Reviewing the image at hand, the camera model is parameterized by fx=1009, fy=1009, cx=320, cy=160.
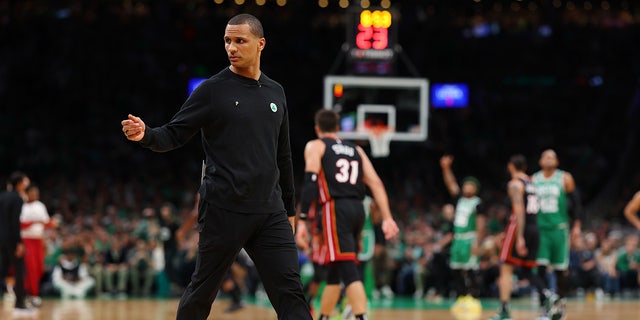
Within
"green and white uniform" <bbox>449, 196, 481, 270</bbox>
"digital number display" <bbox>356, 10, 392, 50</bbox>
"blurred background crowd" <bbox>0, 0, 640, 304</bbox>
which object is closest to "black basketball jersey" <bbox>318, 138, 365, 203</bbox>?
"green and white uniform" <bbox>449, 196, 481, 270</bbox>

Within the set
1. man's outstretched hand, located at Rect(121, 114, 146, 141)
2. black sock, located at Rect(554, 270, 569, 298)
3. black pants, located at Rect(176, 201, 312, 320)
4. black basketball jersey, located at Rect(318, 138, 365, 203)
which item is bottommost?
black sock, located at Rect(554, 270, 569, 298)

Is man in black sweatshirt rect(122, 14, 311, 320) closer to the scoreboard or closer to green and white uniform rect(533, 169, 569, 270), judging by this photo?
green and white uniform rect(533, 169, 569, 270)

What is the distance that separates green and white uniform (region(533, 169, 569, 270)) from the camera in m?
12.3

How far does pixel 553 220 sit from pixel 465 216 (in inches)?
118

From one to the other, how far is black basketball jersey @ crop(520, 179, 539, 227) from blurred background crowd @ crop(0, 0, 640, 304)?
10389 mm

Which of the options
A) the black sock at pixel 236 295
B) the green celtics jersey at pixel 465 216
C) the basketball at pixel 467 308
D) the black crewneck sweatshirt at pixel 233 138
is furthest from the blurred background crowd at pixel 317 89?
the black crewneck sweatshirt at pixel 233 138

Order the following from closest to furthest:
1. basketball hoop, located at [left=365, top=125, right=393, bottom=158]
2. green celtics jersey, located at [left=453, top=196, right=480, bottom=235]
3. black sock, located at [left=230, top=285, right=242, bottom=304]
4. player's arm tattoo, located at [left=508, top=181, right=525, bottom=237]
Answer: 1. player's arm tattoo, located at [left=508, top=181, right=525, bottom=237]
2. black sock, located at [left=230, top=285, right=242, bottom=304]
3. green celtics jersey, located at [left=453, top=196, right=480, bottom=235]
4. basketball hoop, located at [left=365, top=125, right=393, bottom=158]

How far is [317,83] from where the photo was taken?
3089 cm

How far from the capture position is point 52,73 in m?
29.0

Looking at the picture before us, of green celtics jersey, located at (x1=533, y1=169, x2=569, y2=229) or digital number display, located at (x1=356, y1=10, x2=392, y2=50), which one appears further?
digital number display, located at (x1=356, y1=10, x2=392, y2=50)

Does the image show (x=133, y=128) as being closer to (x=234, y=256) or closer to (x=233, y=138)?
(x=233, y=138)

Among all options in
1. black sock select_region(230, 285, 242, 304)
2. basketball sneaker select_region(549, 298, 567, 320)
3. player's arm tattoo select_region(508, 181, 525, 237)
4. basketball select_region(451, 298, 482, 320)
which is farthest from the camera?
black sock select_region(230, 285, 242, 304)

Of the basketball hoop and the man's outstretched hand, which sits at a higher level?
the basketball hoop

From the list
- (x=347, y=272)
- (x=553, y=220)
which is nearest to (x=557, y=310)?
(x=553, y=220)
